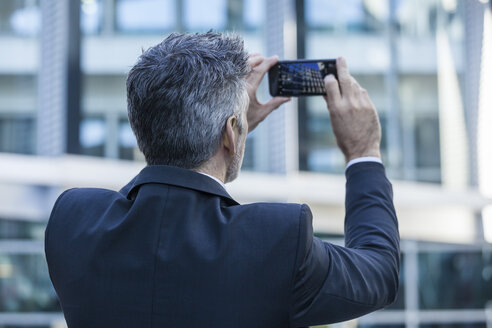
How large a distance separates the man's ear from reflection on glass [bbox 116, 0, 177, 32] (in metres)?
7.95

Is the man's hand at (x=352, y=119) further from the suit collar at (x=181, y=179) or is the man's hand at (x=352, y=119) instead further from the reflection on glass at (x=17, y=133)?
the reflection on glass at (x=17, y=133)

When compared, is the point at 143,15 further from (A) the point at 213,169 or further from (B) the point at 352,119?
(A) the point at 213,169

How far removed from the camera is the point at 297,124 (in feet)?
31.3

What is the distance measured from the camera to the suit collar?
43.1 inches

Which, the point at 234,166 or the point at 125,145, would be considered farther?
the point at 125,145

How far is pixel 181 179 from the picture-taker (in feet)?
3.59

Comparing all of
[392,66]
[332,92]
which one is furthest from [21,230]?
[332,92]

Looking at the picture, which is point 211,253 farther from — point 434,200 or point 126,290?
point 434,200

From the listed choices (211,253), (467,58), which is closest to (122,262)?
(211,253)

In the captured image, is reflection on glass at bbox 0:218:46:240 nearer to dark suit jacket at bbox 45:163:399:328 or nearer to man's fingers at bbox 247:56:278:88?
man's fingers at bbox 247:56:278:88

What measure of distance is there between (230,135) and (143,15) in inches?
317

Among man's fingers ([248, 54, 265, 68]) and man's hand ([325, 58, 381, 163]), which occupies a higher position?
man's fingers ([248, 54, 265, 68])

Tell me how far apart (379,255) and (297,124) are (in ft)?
27.9

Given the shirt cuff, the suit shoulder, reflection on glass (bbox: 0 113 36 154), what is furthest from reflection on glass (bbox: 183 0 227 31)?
the suit shoulder
